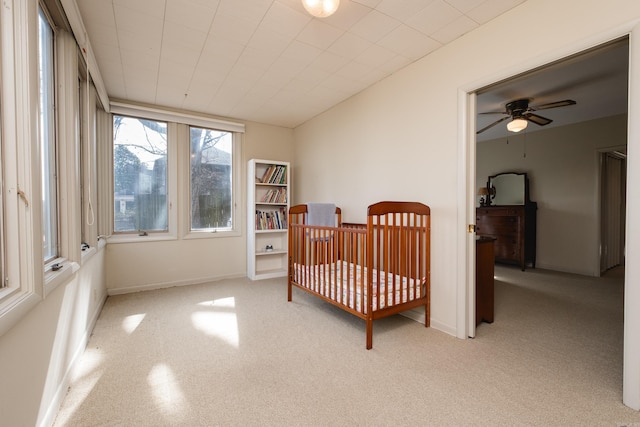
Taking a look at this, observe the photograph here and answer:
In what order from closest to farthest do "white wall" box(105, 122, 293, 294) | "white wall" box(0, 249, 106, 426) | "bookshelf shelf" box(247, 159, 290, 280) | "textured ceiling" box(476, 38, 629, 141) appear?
"white wall" box(0, 249, 106, 426) → "textured ceiling" box(476, 38, 629, 141) → "white wall" box(105, 122, 293, 294) → "bookshelf shelf" box(247, 159, 290, 280)

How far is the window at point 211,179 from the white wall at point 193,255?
0.61 feet

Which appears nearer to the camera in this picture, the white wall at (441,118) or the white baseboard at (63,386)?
the white baseboard at (63,386)

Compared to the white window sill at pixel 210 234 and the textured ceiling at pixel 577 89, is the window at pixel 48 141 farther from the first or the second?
the textured ceiling at pixel 577 89

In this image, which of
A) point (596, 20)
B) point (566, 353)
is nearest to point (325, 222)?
point (566, 353)

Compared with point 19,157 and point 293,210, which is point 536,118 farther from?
point 19,157

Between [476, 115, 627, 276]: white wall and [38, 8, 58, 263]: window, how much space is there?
6.04 m

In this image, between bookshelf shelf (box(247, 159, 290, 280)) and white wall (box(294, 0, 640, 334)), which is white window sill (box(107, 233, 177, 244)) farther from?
white wall (box(294, 0, 640, 334))

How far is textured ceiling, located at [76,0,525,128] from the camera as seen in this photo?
5.89ft

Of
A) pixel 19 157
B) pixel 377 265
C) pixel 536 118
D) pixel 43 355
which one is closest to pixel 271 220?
pixel 377 265

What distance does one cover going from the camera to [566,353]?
188 centimetres

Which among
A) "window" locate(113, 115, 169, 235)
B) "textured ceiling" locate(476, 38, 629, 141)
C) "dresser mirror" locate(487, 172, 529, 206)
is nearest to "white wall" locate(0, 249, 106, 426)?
"window" locate(113, 115, 169, 235)

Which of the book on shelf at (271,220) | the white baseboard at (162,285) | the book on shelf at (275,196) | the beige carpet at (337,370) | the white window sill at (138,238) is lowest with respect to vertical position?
the beige carpet at (337,370)

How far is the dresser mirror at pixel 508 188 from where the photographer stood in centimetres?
473

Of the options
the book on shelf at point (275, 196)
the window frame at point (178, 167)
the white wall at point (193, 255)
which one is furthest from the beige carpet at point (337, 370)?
the book on shelf at point (275, 196)
